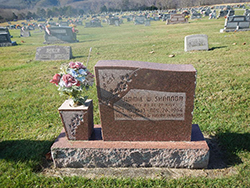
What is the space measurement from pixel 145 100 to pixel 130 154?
894 mm

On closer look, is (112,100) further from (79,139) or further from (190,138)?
(190,138)

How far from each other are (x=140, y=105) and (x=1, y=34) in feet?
60.0

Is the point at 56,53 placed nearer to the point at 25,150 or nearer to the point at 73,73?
the point at 25,150

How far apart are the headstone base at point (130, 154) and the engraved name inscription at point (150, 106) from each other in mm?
442

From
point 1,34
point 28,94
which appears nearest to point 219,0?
point 1,34

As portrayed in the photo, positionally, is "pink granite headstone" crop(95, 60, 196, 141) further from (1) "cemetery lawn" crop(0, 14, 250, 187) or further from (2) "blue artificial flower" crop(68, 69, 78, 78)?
(1) "cemetery lawn" crop(0, 14, 250, 187)

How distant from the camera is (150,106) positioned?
305 cm

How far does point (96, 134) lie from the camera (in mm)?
3516

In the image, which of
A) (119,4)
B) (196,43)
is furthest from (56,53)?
(119,4)

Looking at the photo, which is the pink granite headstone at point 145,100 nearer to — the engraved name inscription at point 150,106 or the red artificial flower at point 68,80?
the engraved name inscription at point 150,106

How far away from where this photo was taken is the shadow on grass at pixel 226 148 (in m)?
3.17

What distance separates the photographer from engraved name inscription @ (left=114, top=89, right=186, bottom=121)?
2982mm

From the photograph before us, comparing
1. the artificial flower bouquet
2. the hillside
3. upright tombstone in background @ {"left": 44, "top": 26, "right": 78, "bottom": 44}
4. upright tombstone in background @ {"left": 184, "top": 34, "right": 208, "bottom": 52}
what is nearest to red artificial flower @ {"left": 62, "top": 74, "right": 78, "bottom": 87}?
the artificial flower bouquet

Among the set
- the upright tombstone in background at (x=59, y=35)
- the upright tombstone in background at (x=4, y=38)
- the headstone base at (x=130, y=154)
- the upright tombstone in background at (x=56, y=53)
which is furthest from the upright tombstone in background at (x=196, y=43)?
the upright tombstone in background at (x=4, y=38)
